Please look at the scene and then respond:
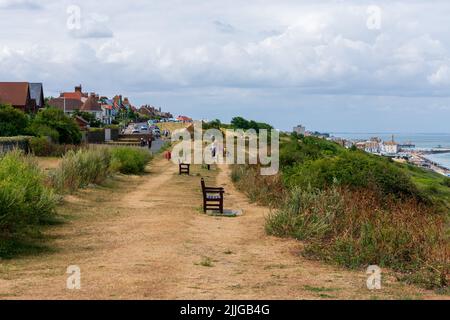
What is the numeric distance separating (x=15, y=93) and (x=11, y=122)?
2651cm

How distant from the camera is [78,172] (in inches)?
965

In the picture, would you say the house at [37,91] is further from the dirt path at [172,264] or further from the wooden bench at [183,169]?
the dirt path at [172,264]

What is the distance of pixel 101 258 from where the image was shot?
39.1 ft

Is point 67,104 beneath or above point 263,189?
above

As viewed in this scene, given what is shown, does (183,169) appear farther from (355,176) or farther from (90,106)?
(90,106)

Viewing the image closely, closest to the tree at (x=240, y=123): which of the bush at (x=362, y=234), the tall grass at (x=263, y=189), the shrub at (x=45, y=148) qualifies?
the shrub at (x=45, y=148)

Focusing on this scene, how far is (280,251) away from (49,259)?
4.12 metres

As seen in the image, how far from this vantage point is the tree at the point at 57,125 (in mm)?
52875

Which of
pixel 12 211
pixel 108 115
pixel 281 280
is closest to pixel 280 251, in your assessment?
pixel 281 280

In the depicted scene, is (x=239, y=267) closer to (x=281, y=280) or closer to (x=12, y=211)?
(x=281, y=280)

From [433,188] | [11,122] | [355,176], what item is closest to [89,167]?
[355,176]

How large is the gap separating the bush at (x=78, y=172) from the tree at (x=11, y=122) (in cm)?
2254
